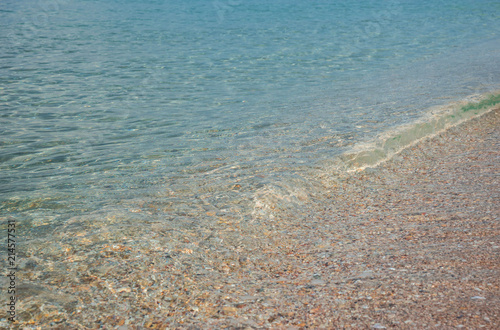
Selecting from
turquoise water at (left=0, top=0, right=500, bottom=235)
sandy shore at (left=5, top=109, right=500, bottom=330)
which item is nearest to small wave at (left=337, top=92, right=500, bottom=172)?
turquoise water at (left=0, top=0, right=500, bottom=235)

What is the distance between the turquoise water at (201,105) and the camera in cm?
405

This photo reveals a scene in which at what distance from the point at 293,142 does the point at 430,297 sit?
3146mm

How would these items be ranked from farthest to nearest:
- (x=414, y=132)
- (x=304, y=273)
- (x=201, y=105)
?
(x=201, y=105), (x=414, y=132), (x=304, y=273)

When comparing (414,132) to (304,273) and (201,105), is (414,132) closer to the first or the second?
(304,273)

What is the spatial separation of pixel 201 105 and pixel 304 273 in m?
5.16

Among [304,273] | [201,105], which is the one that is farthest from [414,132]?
[201,105]

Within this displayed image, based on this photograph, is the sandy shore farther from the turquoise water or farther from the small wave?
the small wave

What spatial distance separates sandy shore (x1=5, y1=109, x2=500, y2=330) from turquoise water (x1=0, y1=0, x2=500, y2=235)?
1.64 ft

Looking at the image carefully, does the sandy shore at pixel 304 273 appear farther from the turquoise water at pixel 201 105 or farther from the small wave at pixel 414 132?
the small wave at pixel 414 132

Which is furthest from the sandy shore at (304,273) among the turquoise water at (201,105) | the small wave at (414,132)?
the small wave at (414,132)

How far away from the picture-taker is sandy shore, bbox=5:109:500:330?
2246 millimetres

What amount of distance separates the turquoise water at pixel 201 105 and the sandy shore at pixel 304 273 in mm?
501

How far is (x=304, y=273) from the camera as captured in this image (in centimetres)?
273

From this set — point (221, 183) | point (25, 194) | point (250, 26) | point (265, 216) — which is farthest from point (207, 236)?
point (250, 26)
